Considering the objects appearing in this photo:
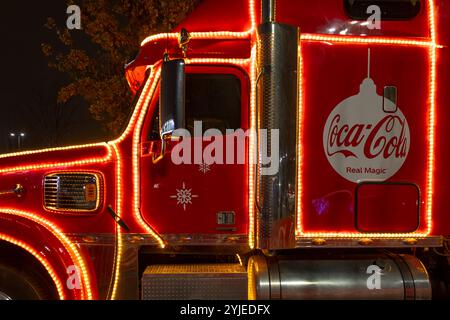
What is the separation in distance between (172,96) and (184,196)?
2.79 ft

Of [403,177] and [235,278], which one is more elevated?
[403,177]

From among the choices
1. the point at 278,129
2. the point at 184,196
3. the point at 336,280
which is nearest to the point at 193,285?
the point at 184,196

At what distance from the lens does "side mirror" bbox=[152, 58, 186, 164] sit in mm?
3115

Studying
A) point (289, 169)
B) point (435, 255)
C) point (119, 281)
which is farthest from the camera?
point (435, 255)

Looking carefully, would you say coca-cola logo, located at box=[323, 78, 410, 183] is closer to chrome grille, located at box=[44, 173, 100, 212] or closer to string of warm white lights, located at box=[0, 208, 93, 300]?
chrome grille, located at box=[44, 173, 100, 212]

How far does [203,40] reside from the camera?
11.9 feet

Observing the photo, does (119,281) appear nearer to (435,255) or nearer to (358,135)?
(358,135)

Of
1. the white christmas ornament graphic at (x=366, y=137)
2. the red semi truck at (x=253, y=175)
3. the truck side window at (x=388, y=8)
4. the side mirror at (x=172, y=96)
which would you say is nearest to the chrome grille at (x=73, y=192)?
the red semi truck at (x=253, y=175)

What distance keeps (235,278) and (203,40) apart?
6.15 feet

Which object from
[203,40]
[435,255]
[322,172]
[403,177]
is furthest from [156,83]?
[435,255]

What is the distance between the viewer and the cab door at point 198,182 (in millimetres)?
3568

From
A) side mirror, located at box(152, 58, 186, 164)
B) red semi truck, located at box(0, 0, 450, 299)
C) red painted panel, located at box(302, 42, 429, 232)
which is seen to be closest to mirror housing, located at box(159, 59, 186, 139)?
side mirror, located at box(152, 58, 186, 164)

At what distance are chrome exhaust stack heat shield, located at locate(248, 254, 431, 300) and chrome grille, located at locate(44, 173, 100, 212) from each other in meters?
1.37

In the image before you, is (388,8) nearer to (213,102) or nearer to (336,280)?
(213,102)
